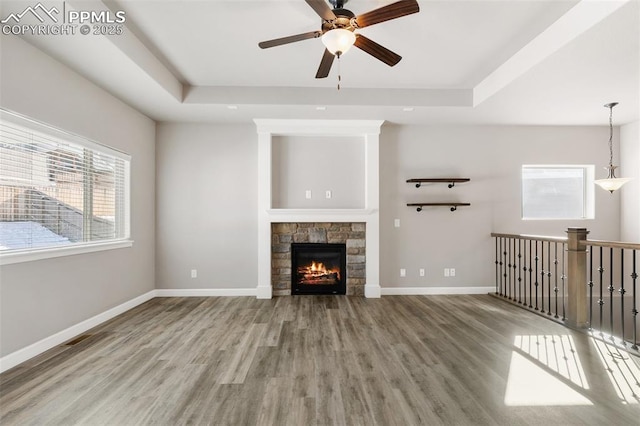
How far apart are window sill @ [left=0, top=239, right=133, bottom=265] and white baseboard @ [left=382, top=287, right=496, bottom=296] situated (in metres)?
3.73

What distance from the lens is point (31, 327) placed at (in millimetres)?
2650

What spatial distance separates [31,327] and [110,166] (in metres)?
1.94

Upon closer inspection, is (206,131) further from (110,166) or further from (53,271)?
(53,271)

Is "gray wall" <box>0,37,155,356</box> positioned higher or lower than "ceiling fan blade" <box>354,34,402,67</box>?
lower

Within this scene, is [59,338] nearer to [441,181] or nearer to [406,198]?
[406,198]

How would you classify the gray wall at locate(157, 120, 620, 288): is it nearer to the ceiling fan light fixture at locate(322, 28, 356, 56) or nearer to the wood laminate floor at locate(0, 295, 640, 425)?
the wood laminate floor at locate(0, 295, 640, 425)

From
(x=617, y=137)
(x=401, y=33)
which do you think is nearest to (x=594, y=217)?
(x=617, y=137)

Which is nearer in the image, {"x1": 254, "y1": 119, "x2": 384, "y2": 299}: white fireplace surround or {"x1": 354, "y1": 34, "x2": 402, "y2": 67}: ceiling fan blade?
{"x1": 354, "y1": 34, "x2": 402, "y2": 67}: ceiling fan blade

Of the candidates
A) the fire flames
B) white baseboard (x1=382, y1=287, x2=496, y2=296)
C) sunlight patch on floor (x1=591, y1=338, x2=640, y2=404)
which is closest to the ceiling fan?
sunlight patch on floor (x1=591, y1=338, x2=640, y2=404)

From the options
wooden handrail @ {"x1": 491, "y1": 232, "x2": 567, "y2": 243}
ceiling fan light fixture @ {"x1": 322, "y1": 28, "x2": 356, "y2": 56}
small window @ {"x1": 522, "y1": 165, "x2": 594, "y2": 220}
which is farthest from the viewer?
small window @ {"x1": 522, "y1": 165, "x2": 594, "y2": 220}

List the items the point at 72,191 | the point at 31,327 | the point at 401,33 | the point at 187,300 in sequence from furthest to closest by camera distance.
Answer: the point at 187,300 → the point at 72,191 → the point at 401,33 → the point at 31,327

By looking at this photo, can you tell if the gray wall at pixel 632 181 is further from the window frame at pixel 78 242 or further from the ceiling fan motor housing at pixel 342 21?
the window frame at pixel 78 242

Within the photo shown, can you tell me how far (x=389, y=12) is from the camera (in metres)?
2.09

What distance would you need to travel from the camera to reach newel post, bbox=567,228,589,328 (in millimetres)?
3330
